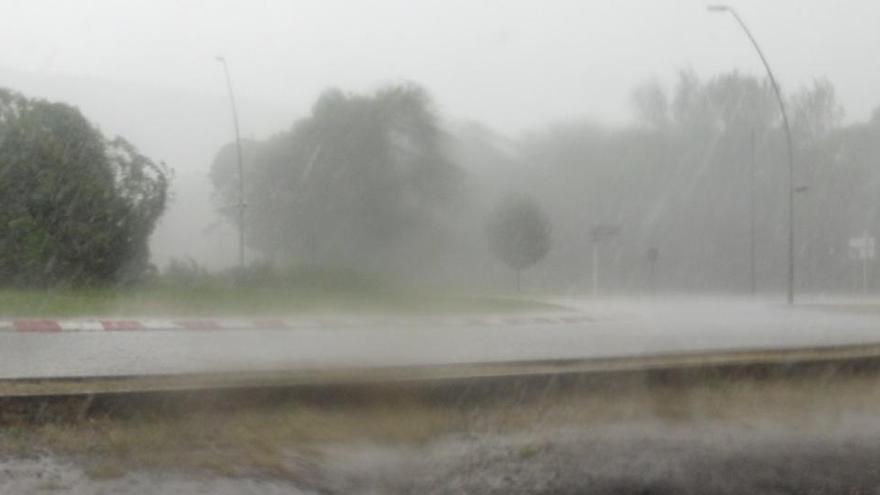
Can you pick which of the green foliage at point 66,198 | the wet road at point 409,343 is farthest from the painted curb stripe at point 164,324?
the green foliage at point 66,198

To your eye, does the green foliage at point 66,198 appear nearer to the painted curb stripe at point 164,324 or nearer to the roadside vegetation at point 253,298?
the roadside vegetation at point 253,298

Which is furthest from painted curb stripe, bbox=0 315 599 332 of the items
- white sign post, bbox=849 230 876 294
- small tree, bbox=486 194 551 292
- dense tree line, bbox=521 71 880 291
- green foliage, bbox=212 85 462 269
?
white sign post, bbox=849 230 876 294

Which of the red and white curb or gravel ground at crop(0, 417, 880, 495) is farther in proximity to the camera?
the red and white curb

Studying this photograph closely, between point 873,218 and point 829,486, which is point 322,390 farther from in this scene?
point 873,218

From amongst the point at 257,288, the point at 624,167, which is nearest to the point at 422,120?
the point at 257,288

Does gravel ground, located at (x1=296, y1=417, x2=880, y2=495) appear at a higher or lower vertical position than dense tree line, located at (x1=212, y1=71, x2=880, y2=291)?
lower

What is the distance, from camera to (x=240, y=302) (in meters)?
12.6

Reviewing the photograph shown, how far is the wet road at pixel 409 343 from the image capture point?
9.89 m

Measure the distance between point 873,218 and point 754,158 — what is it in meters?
10.5

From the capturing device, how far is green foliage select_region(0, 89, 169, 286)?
13586mm

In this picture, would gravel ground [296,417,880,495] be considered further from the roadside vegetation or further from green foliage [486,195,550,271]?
the roadside vegetation

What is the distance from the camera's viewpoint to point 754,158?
17297mm

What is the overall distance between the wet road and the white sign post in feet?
11.1

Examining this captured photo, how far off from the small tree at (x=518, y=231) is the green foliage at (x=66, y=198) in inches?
160
